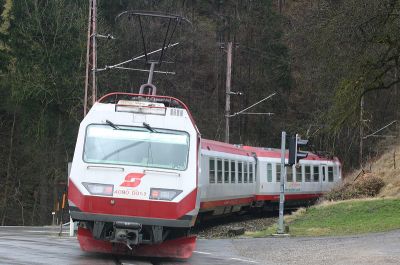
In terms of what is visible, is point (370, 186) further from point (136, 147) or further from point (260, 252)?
point (136, 147)

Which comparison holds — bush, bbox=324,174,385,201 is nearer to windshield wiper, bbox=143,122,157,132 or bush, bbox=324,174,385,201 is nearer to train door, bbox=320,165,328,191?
train door, bbox=320,165,328,191

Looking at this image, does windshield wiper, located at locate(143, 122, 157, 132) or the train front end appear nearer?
the train front end

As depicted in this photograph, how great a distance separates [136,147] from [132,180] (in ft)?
2.47

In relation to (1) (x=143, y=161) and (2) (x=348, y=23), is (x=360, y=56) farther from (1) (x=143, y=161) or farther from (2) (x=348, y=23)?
(1) (x=143, y=161)

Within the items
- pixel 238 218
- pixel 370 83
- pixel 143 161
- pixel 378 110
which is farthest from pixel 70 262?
pixel 378 110

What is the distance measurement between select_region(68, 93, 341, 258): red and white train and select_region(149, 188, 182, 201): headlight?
0.02m

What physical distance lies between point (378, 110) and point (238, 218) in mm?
25560

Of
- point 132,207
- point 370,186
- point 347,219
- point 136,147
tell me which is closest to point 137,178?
point 132,207

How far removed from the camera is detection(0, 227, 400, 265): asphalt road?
1343cm

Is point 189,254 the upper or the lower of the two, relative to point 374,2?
lower

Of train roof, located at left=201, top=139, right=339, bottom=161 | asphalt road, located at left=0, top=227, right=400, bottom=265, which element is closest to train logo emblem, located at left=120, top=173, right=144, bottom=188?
asphalt road, located at left=0, top=227, right=400, bottom=265

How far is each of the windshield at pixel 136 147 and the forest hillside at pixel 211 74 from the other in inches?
434

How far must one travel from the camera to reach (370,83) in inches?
1016

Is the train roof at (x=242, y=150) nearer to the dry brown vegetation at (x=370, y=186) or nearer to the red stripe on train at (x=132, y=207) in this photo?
the dry brown vegetation at (x=370, y=186)
